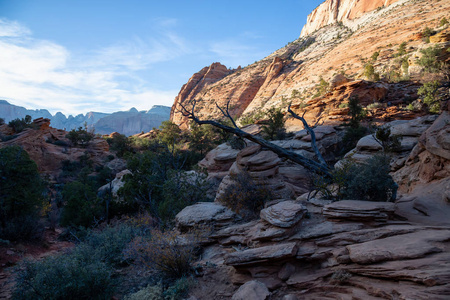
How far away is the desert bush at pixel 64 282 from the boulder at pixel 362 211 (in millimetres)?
5127

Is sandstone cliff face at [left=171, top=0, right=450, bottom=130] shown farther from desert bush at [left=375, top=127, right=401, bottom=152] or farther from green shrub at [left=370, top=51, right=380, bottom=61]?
desert bush at [left=375, top=127, right=401, bottom=152]

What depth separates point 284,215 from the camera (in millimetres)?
5035

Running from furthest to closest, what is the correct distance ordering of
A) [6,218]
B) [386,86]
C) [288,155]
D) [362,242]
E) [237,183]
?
1. [386,86]
2. [6,218]
3. [288,155]
4. [237,183]
5. [362,242]

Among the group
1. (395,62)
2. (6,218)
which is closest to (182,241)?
(6,218)

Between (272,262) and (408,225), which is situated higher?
(408,225)

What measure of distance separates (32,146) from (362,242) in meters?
37.4

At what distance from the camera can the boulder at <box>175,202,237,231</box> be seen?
6.84 m

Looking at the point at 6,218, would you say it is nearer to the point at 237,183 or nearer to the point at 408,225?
the point at 237,183

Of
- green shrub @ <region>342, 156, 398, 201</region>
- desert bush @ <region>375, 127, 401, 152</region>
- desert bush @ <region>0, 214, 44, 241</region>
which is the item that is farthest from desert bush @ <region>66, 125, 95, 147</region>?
green shrub @ <region>342, 156, 398, 201</region>

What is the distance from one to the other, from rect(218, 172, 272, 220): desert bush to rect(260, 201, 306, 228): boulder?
5.12ft

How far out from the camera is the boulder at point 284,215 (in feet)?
16.0

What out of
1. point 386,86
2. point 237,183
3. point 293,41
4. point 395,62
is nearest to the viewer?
point 237,183

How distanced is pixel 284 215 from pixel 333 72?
4796 cm

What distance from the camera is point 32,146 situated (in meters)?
29.3
